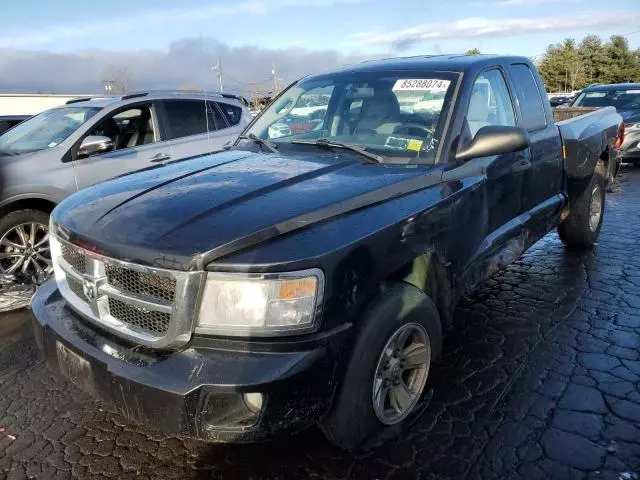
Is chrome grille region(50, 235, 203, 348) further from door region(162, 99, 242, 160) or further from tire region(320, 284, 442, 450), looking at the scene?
door region(162, 99, 242, 160)

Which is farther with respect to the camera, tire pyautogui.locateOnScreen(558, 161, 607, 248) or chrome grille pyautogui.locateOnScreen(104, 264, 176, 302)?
tire pyautogui.locateOnScreen(558, 161, 607, 248)

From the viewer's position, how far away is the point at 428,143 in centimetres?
323

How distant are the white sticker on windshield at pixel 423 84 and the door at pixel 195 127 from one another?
286 cm

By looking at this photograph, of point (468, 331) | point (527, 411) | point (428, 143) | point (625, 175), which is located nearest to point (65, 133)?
point (428, 143)

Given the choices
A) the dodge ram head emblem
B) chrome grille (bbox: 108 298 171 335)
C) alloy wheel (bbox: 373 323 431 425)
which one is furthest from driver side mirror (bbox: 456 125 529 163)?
the dodge ram head emblem

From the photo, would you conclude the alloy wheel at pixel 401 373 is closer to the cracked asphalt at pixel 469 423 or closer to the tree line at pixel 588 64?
the cracked asphalt at pixel 469 423

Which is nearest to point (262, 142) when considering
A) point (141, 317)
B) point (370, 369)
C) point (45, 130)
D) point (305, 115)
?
point (305, 115)

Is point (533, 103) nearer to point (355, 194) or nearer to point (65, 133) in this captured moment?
point (355, 194)

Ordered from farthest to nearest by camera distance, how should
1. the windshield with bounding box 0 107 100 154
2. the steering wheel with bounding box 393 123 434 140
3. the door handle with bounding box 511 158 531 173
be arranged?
1. the windshield with bounding box 0 107 100 154
2. the door handle with bounding box 511 158 531 173
3. the steering wheel with bounding box 393 123 434 140

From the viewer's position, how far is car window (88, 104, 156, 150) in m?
5.86

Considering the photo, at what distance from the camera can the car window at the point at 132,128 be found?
586 cm

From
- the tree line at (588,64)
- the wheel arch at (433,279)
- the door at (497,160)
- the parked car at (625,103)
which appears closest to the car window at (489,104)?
the door at (497,160)

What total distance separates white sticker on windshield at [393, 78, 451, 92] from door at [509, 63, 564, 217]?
99cm

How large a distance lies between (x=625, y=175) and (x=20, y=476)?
11.3 metres
